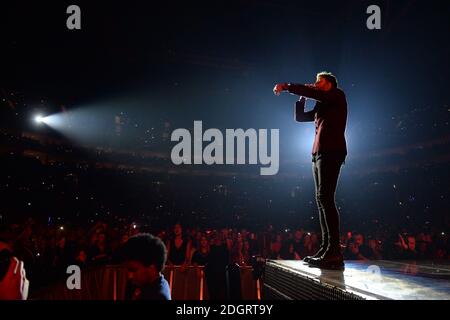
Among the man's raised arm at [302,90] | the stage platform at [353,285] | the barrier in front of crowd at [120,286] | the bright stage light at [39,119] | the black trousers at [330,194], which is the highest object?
the bright stage light at [39,119]

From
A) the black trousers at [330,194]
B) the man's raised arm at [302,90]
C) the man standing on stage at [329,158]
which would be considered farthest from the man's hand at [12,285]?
the man's raised arm at [302,90]

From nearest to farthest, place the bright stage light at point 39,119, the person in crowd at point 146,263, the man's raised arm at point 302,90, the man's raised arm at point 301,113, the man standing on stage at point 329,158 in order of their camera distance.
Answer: the person in crowd at point 146,263, the man's raised arm at point 302,90, the man standing on stage at point 329,158, the man's raised arm at point 301,113, the bright stage light at point 39,119

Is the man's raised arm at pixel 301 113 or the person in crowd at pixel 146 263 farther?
the man's raised arm at pixel 301 113

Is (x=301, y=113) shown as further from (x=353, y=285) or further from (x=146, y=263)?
(x=146, y=263)

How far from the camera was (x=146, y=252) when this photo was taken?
2.11m

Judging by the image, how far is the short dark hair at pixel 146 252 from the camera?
2104 millimetres

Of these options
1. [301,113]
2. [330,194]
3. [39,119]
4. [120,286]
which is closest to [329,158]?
→ [330,194]

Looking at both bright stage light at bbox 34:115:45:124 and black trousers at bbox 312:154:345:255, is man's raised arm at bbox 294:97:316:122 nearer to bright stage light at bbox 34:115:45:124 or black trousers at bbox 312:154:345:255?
black trousers at bbox 312:154:345:255

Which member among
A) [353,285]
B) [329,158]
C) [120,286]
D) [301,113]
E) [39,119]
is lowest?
[120,286]

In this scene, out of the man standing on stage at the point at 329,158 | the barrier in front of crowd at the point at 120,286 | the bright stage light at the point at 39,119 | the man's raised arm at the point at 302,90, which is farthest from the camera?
the bright stage light at the point at 39,119

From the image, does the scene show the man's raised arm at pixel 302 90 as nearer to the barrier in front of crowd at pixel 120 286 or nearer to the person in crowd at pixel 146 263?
the person in crowd at pixel 146 263

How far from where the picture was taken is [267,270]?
2.96 metres

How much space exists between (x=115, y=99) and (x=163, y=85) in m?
2.00

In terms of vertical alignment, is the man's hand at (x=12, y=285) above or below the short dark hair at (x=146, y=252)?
below
